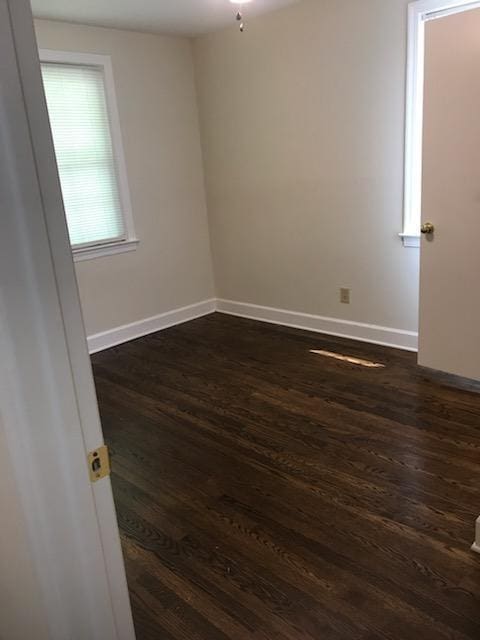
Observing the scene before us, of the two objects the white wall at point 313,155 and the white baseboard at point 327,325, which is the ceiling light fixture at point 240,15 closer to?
the white wall at point 313,155

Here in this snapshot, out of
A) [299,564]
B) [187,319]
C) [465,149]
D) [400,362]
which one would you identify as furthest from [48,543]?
[187,319]

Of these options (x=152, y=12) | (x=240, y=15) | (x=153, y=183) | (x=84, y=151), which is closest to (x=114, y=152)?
(x=84, y=151)

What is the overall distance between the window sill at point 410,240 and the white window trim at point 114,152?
211 centimetres

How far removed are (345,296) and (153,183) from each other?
1.83 meters

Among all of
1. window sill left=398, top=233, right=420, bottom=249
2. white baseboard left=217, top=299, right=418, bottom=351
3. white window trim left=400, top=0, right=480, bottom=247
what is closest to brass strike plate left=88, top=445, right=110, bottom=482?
white window trim left=400, top=0, right=480, bottom=247

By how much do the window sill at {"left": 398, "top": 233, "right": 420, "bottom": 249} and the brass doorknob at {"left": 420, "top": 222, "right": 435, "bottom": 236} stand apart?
44 centimetres

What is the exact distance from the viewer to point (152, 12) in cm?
341

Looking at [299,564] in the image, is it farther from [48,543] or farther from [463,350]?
[463,350]

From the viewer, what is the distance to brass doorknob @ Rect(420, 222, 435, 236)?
115 inches

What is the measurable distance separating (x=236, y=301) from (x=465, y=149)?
2524mm

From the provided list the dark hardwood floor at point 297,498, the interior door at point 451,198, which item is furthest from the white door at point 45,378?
the interior door at point 451,198

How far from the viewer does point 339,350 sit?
147 inches

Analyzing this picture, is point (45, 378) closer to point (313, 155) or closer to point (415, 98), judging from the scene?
point (415, 98)

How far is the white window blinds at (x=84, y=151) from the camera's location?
361 cm
